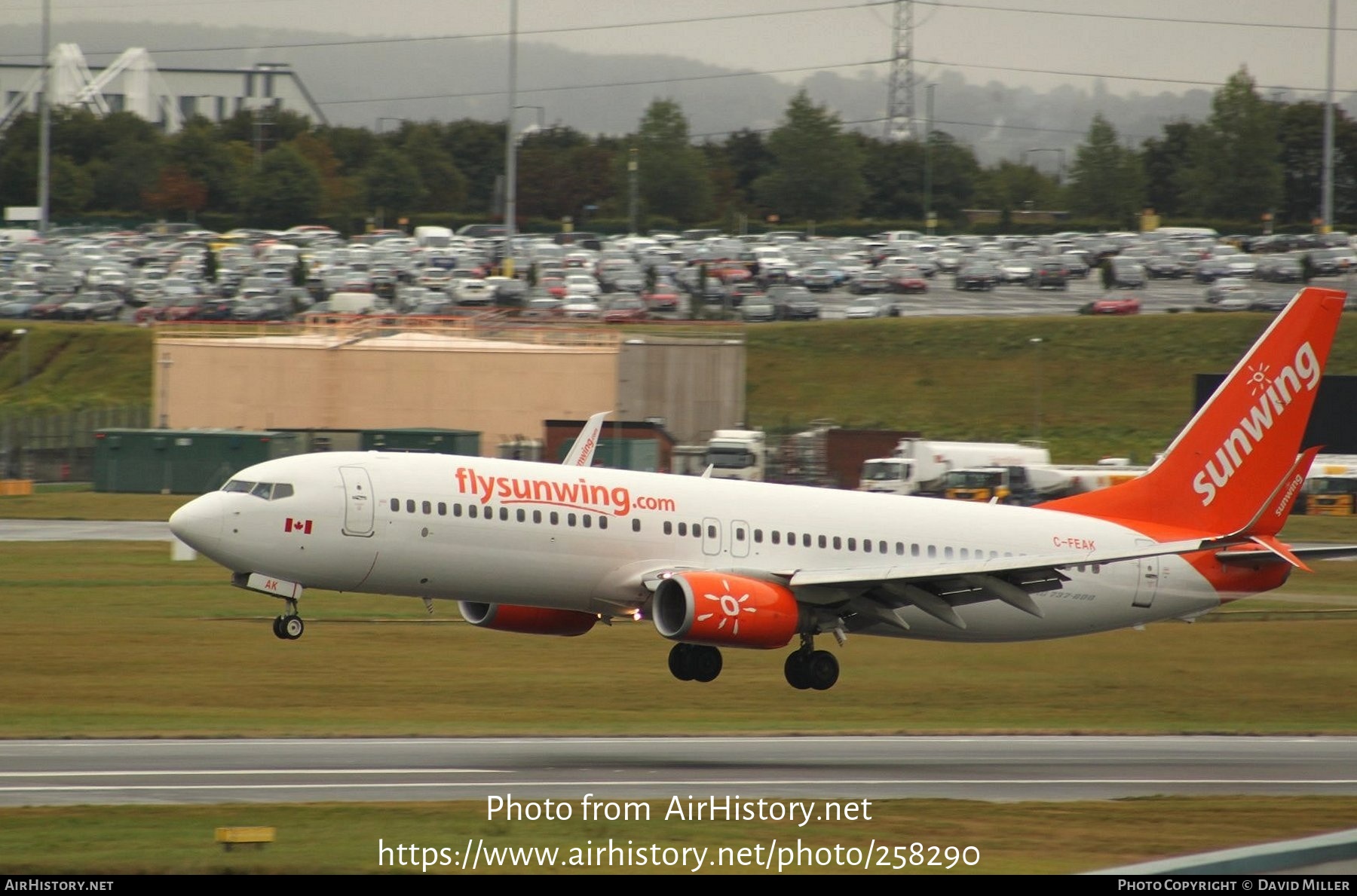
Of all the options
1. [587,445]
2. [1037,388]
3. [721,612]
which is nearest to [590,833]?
[721,612]

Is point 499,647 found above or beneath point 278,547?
beneath

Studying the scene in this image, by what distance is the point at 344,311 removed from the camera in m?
111

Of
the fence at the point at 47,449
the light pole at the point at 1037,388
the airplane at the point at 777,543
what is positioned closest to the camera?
the airplane at the point at 777,543

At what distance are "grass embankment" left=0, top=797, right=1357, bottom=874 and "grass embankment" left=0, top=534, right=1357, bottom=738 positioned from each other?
36.0 ft

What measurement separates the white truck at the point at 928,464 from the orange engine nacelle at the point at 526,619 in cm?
4542

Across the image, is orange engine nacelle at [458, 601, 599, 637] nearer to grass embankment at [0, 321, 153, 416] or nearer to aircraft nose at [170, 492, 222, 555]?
aircraft nose at [170, 492, 222, 555]

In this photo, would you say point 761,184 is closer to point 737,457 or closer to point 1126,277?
point 1126,277

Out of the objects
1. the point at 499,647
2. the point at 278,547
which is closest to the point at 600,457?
the point at 499,647

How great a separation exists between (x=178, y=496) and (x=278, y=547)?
54580 mm

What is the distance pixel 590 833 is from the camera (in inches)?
980

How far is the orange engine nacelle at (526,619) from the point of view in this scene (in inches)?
1478

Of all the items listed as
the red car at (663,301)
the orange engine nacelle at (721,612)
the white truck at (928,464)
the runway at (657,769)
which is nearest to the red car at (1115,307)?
the red car at (663,301)

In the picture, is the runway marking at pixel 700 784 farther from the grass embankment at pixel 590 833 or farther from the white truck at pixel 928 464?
the white truck at pixel 928 464

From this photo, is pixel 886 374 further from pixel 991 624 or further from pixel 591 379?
pixel 991 624
